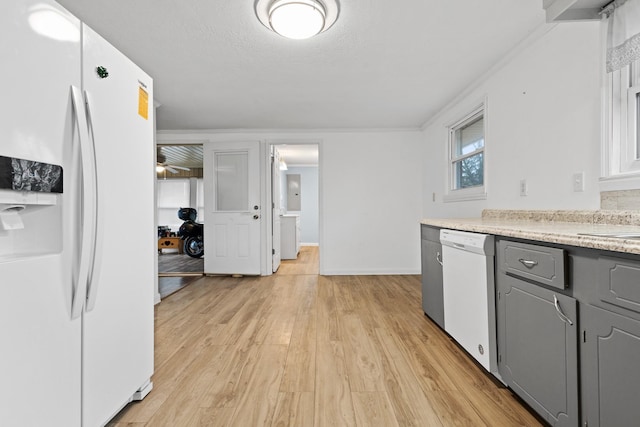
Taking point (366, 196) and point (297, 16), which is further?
point (366, 196)

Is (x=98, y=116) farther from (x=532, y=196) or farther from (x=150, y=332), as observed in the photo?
(x=532, y=196)

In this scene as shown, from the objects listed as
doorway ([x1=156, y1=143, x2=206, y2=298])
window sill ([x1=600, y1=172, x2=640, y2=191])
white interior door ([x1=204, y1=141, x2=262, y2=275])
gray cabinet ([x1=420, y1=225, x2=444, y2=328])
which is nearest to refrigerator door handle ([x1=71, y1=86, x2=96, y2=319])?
gray cabinet ([x1=420, y1=225, x2=444, y2=328])

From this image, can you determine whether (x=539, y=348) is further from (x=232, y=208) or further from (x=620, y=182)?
(x=232, y=208)

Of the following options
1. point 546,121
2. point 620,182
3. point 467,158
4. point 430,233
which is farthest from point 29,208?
point 467,158

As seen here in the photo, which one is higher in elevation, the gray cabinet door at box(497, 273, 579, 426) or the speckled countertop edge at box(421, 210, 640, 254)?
the speckled countertop edge at box(421, 210, 640, 254)

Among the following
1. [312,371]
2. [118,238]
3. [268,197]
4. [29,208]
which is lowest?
[312,371]

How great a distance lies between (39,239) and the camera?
1043 millimetres

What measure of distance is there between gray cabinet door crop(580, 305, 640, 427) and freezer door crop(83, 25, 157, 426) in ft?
5.91

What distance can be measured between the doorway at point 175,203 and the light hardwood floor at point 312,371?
4.86 feet

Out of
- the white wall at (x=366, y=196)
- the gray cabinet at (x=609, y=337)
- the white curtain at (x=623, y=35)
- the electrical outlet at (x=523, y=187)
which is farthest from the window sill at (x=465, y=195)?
the gray cabinet at (x=609, y=337)

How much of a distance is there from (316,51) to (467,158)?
6.76 feet

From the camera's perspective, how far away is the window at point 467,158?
307cm

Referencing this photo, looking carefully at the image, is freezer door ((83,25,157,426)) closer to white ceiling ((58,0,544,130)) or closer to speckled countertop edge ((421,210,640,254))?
white ceiling ((58,0,544,130))

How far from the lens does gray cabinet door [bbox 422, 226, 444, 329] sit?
7.58 ft
